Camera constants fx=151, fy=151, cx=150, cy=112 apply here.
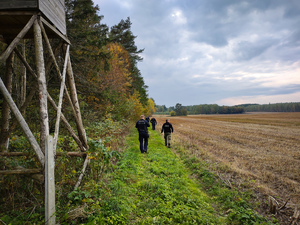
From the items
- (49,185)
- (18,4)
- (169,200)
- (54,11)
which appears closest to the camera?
(49,185)

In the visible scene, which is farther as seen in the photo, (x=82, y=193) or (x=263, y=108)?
(x=263, y=108)

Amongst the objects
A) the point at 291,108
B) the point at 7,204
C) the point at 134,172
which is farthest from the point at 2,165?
the point at 291,108

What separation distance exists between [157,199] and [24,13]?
5187mm

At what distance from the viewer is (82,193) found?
129 inches

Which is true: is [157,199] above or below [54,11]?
below

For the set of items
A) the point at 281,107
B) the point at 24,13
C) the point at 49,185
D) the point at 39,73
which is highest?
the point at 24,13

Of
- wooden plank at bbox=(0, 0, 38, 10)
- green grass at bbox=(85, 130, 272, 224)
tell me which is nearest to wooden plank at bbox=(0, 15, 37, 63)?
wooden plank at bbox=(0, 0, 38, 10)

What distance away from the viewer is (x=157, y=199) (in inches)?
159

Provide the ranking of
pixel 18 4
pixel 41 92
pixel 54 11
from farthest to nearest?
pixel 54 11 → pixel 18 4 → pixel 41 92

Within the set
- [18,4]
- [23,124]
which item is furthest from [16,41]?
[23,124]

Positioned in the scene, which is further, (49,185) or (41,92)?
(41,92)

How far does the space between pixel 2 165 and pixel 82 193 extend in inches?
65.5

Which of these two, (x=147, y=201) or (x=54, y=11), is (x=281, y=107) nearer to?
(x=147, y=201)

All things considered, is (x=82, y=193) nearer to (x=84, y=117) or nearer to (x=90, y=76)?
(x=84, y=117)
